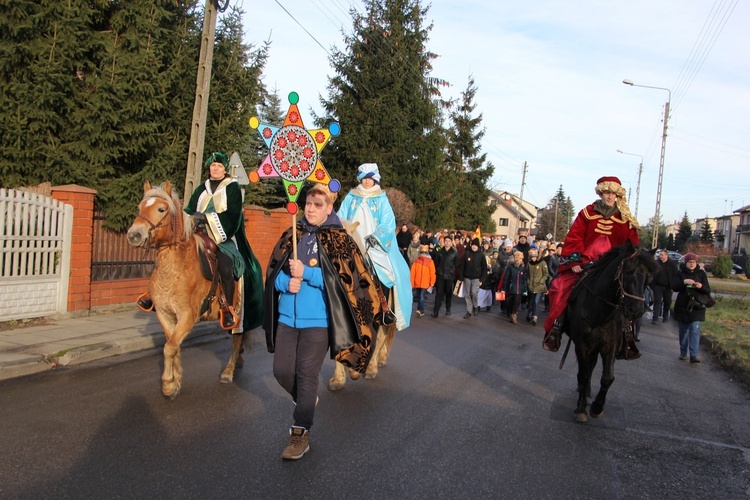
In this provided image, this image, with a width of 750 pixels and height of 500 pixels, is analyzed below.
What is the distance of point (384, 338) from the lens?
7.82 meters

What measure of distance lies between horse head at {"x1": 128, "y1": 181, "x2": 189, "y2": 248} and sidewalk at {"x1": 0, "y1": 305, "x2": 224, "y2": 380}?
2628 millimetres

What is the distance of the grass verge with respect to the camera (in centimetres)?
966

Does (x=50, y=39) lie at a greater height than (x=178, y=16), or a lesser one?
lesser

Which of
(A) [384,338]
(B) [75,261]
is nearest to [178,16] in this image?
(B) [75,261]

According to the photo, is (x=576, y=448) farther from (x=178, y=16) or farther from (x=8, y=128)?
(x=178, y=16)

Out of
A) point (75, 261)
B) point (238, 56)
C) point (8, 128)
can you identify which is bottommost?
point (75, 261)

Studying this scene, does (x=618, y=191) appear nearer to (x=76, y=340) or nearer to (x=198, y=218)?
(x=198, y=218)

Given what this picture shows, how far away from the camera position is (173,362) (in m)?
5.78

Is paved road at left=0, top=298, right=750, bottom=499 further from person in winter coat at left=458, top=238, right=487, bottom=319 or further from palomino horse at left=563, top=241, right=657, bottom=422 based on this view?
person in winter coat at left=458, top=238, right=487, bottom=319

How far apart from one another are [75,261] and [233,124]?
4875mm

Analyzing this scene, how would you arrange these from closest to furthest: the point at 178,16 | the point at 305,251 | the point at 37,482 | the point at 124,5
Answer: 1. the point at 37,482
2. the point at 305,251
3. the point at 124,5
4. the point at 178,16

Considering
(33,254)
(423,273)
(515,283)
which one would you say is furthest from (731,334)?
(33,254)

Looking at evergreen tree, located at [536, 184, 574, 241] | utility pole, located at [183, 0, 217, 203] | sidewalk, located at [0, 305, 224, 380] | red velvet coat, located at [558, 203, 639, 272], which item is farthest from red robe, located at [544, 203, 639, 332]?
evergreen tree, located at [536, 184, 574, 241]

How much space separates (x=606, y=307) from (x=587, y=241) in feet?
3.62
